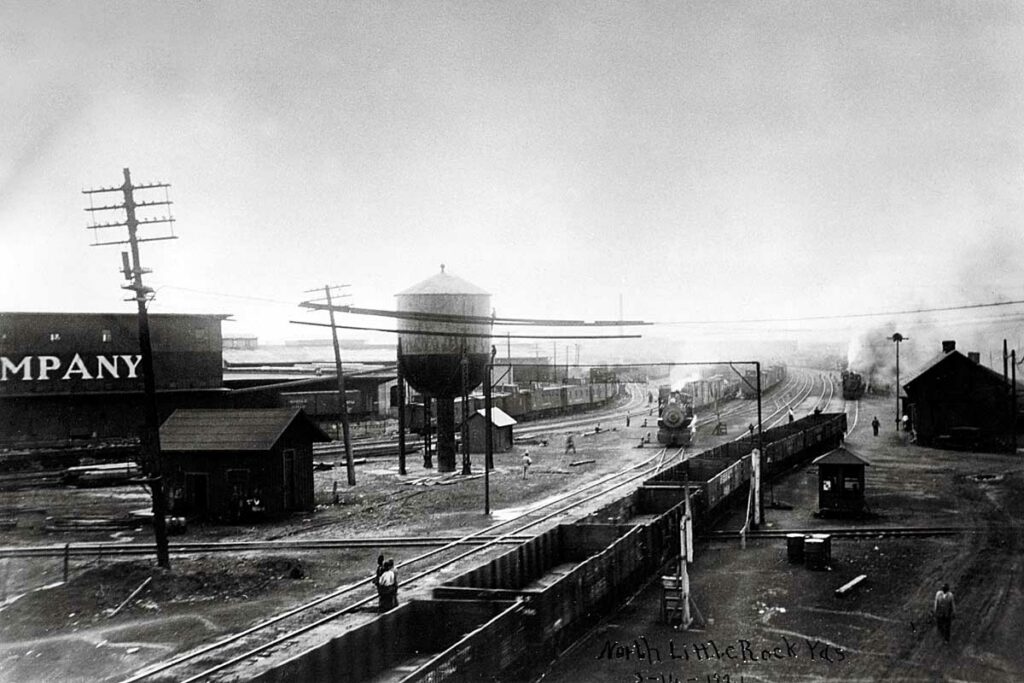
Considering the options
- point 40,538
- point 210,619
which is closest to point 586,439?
point 40,538

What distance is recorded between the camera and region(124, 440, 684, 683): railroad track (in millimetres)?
14516

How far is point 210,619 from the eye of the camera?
59.7ft

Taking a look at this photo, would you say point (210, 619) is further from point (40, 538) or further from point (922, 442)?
point (922, 442)

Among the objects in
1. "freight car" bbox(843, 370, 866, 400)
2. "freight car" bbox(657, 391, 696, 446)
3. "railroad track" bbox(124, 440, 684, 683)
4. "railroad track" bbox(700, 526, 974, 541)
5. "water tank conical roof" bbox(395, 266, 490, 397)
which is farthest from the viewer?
"freight car" bbox(843, 370, 866, 400)

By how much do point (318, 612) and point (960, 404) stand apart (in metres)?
41.9

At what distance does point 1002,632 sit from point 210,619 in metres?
16.4

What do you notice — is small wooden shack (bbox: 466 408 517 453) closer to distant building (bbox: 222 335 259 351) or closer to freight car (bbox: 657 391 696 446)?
freight car (bbox: 657 391 696 446)

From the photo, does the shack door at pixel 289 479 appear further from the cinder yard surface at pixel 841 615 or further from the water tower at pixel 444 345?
the cinder yard surface at pixel 841 615

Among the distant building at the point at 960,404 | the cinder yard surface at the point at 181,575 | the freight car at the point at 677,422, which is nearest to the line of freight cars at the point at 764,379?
the distant building at the point at 960,404

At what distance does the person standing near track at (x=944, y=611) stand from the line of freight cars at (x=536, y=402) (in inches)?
1499

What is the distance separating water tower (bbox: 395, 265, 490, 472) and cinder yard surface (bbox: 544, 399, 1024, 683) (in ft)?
52.7

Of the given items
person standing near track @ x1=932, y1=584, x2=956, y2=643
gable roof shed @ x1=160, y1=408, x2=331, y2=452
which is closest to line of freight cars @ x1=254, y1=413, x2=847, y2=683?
person standing near track @ x1=932, y1=584, x2=956, y2=643

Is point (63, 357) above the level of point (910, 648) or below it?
above

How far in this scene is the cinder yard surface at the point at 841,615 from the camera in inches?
581
